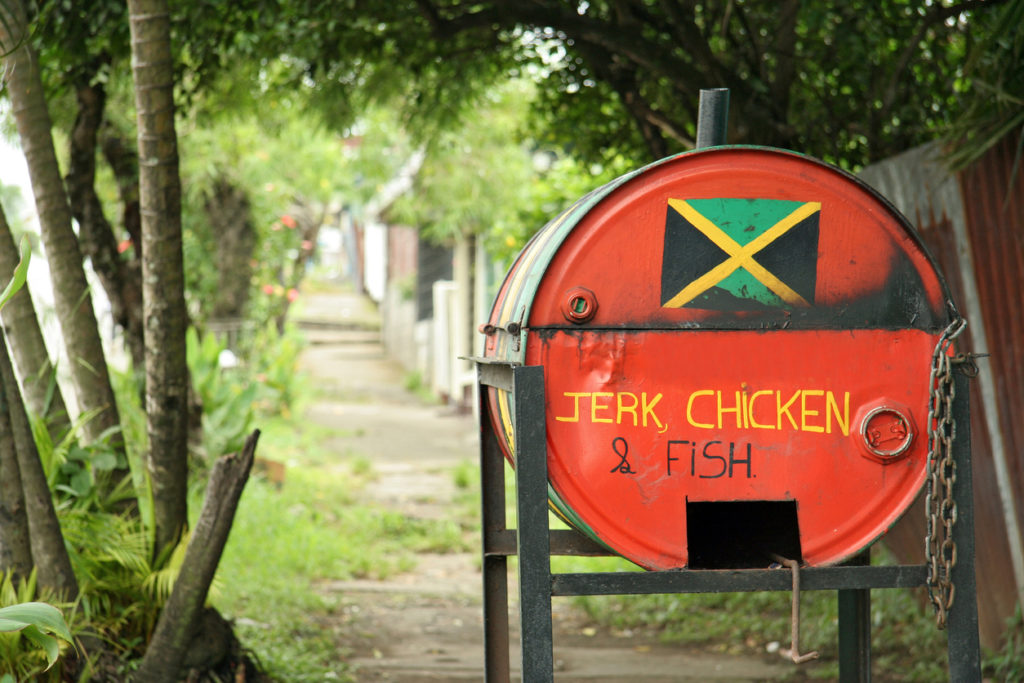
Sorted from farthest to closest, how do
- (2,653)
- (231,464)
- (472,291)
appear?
(472,291) < (231,464) < (2,653)

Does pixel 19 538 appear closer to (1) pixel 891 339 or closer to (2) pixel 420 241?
(1) pixel 891 339

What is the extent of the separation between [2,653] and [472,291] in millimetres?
12212

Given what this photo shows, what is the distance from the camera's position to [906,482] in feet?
8.47

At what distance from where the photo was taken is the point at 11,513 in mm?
3186

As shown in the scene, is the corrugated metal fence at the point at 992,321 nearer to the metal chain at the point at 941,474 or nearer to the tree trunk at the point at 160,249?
the metal chain at the point at 941,474

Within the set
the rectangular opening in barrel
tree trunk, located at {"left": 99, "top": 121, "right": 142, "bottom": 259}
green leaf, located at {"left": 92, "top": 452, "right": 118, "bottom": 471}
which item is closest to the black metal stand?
the rectangular opening in barrel

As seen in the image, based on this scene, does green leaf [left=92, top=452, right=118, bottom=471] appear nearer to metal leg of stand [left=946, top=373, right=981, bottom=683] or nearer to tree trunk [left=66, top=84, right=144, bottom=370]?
tree trunk [left=66, top=84, right=144, bottom=370]

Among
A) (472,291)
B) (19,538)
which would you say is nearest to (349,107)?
(19,538)

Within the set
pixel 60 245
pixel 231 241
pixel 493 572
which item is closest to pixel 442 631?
pixel 493 572

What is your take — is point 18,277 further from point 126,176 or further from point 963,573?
point 126,176

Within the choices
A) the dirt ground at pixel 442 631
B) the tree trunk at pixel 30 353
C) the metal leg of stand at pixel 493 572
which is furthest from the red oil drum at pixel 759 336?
the dirt ground at pixel 442 631

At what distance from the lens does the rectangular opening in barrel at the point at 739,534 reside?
9.82ft

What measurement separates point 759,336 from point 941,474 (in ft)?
1.84

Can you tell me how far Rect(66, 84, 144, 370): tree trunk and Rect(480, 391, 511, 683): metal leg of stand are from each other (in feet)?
9.50
